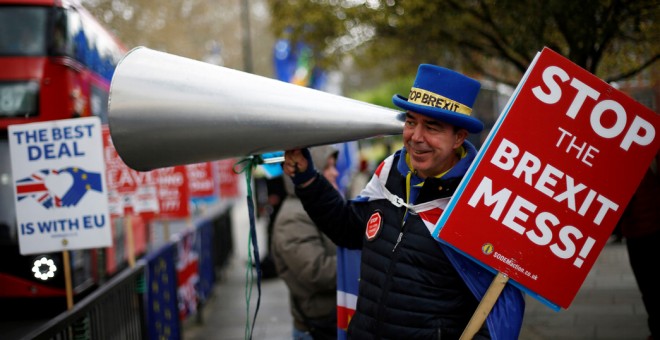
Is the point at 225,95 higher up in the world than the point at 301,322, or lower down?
higher up

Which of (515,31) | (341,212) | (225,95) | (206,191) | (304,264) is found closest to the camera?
(225,95)

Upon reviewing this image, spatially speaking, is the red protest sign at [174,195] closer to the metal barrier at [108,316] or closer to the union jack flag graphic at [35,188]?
the metal barrier at [108,316]

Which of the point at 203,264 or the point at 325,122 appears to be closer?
the point at 325,122

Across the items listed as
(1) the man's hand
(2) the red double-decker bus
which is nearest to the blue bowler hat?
(1) the man's hand

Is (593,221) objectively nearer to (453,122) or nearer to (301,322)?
(453,122)

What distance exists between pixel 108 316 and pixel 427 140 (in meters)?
2.90

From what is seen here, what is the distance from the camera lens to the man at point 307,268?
3930 mm

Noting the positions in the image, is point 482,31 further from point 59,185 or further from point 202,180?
point 202,180

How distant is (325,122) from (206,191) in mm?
10056

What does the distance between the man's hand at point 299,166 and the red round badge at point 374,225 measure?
30 centimetres

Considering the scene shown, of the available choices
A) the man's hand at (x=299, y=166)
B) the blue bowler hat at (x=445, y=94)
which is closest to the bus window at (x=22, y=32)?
the man's hand at (x=299, y=166)

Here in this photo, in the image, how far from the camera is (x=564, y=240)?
2.60 meters

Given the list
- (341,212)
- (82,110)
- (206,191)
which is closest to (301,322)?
(341,212)

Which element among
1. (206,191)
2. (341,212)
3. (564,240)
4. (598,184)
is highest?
(598,184)
